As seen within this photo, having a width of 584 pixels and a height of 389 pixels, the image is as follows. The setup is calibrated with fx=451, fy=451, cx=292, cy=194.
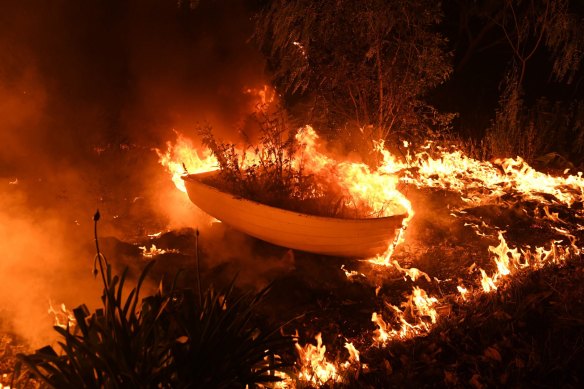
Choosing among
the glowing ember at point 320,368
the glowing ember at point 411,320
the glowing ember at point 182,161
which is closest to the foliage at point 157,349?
→ the glowing ember at point 320,368

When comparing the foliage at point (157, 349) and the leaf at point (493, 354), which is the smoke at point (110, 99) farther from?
the leaf at point (493, 354)

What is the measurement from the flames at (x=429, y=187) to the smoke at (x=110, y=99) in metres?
1.15

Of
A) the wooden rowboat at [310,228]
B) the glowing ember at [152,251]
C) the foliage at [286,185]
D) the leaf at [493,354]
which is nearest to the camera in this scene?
the leaf at [493,354]

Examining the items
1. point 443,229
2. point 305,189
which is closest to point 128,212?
point 305,189

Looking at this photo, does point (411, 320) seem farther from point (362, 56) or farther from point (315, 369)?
point (362, 56)

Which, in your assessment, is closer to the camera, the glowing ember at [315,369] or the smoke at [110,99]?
the glowing ember at [315,369]

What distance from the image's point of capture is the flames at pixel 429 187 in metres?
3.97

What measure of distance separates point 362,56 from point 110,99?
15.3 ft

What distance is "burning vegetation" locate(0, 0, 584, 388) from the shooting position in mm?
2768

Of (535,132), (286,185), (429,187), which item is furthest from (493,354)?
(535,132)

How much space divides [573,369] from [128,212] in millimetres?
6980

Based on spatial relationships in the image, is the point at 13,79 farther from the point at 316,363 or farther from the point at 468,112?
the point at 468,112

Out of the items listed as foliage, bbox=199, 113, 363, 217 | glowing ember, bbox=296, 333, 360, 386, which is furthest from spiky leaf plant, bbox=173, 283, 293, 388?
foliage, bbox=199, 113, 363, 217

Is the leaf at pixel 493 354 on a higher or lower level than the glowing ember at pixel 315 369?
higher
